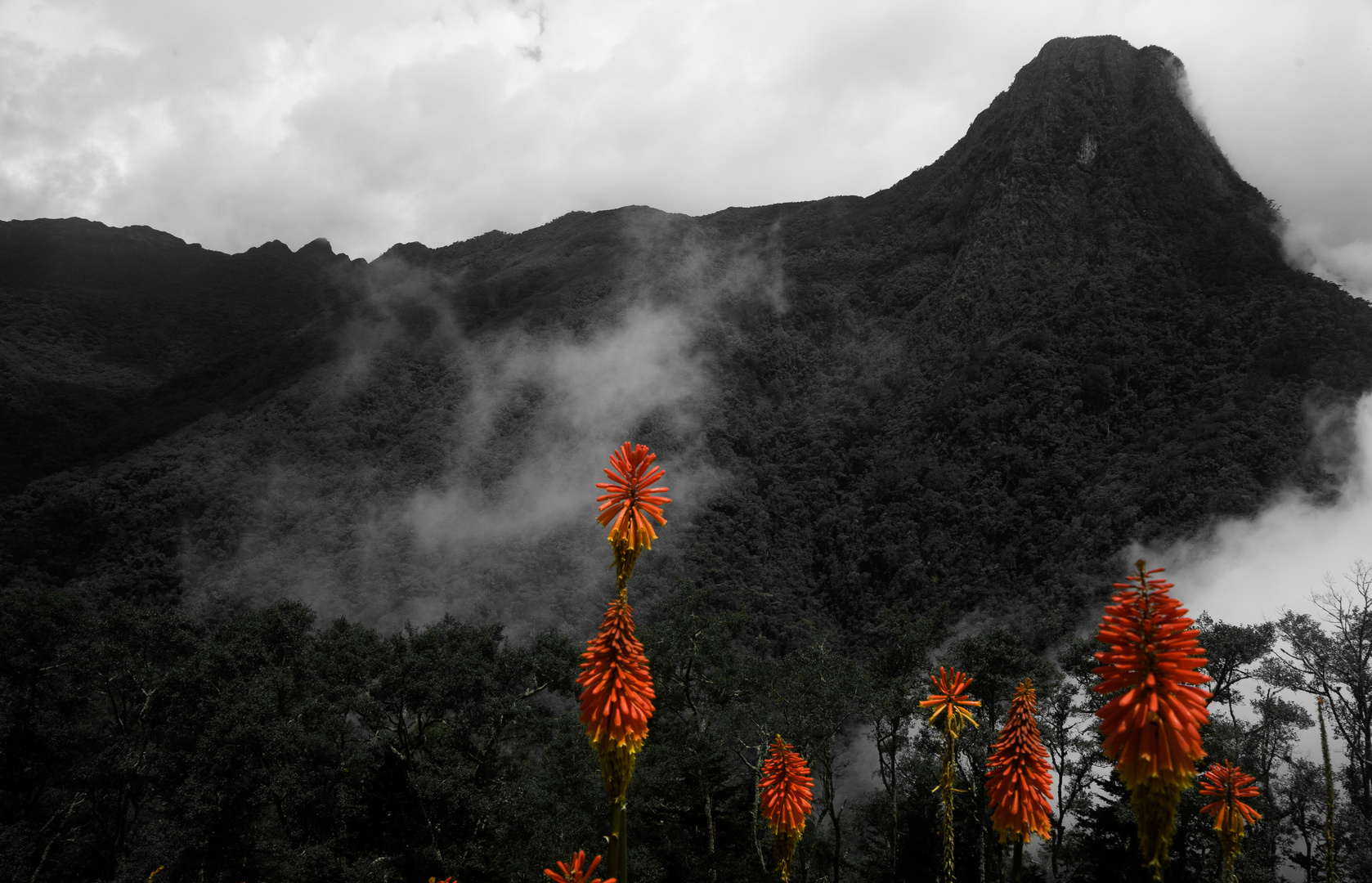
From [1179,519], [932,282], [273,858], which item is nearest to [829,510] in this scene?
[1179,519]

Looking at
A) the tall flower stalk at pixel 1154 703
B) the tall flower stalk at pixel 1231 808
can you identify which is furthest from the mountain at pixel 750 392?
the tall flower stalk at pixel 1154 703

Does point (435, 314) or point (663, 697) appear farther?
point (435, 314)

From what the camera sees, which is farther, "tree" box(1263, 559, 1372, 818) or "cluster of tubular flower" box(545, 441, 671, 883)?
"tree" box(1263, 559, 1372, 818)

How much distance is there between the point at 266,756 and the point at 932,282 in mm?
151259

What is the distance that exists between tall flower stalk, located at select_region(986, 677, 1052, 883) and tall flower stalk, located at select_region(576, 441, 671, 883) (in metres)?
5.31

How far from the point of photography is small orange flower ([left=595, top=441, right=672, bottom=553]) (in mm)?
9180

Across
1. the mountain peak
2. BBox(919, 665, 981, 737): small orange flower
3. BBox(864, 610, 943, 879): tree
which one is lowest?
BBox(919, 665, 981, 737): small orange flower

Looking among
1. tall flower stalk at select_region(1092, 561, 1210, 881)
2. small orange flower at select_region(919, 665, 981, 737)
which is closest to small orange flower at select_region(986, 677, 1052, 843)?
small orange flower at select_region(919, 665, 981, 737)

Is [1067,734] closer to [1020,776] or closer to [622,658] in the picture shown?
[1020,776]

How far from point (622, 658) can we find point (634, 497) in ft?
6.52

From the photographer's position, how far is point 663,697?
39000 millimetres

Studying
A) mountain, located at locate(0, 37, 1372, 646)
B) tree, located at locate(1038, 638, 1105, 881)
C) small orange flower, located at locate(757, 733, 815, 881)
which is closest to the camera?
small orange flower, located at locate(757, 733, 815, 881)

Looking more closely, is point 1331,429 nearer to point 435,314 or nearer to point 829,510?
point 829,510

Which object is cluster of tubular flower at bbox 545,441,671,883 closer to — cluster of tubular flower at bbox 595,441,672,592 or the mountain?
cluster of tubular flower at bbox 595,441,672,592
